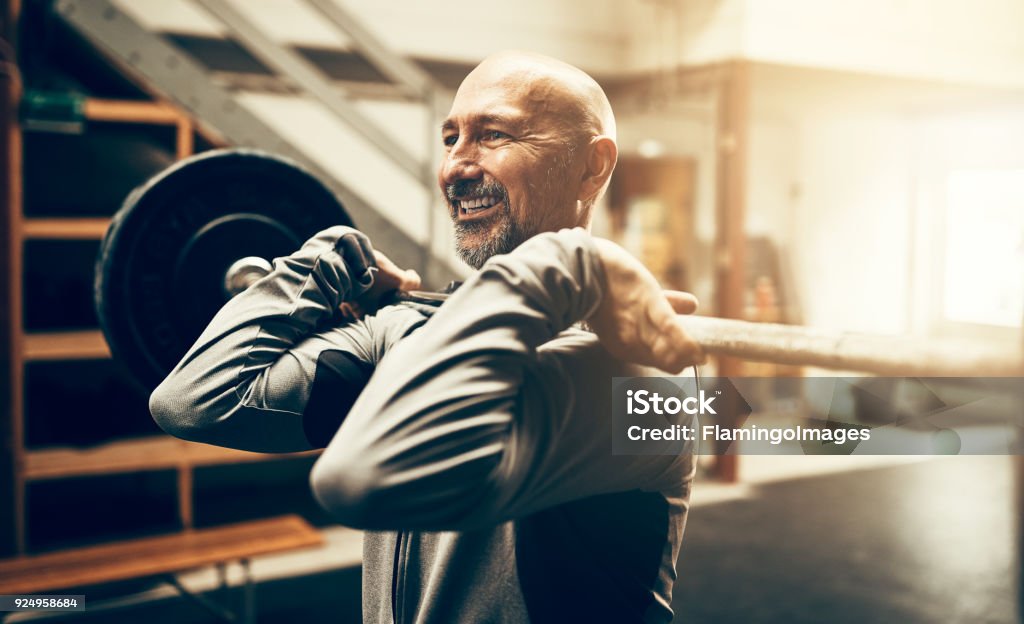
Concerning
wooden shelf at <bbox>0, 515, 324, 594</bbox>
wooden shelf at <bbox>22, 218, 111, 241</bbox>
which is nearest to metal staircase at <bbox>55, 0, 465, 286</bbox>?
wooden shelf at <bbox>22, 218, 111, 241</bbox>

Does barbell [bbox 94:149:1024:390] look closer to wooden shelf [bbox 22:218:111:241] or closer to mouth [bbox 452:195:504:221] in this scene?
mouth [bbox 452:195:504:221]

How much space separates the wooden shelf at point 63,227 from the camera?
118 inches

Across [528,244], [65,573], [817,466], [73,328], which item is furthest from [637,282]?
[817,466]

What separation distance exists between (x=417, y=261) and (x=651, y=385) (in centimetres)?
229

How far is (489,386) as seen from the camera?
68 cm

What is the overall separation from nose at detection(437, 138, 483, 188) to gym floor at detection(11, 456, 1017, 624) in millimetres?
2357

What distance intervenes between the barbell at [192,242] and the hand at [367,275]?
0.9 inches

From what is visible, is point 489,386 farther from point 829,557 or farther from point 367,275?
point 829,557

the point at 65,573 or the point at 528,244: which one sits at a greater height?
the point at 528,244

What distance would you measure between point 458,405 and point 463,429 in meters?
0.02

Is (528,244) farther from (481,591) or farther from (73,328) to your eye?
(73,328)

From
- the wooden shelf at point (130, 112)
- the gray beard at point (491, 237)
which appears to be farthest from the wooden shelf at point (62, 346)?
the gray beard at point (491, 237)

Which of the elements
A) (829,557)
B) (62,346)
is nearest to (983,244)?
(829,557)

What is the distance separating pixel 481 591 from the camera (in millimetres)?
909
